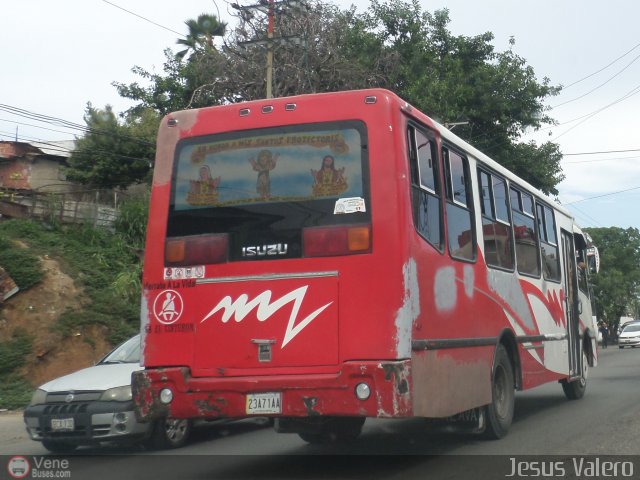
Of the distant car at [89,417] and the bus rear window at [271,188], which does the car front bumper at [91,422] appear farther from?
the bus rear window at [271,188]

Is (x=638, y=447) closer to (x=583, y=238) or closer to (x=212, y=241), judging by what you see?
Result: (x=212, y=241)

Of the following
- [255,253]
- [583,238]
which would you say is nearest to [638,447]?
[255,253]

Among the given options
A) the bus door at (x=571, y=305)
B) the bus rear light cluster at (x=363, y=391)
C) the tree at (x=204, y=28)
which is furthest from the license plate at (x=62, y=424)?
the tree at (x=204, y=28)

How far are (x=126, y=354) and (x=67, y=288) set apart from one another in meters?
10.9

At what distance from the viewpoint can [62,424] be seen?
364 inches

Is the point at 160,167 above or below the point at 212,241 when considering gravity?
above

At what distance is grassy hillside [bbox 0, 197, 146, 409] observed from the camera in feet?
60.8

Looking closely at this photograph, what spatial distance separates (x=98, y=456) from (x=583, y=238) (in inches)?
362

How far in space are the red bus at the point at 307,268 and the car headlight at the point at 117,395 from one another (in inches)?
73.4

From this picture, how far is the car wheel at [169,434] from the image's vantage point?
967cm

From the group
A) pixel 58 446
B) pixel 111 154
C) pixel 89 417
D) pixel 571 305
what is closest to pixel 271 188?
pixel 89 417

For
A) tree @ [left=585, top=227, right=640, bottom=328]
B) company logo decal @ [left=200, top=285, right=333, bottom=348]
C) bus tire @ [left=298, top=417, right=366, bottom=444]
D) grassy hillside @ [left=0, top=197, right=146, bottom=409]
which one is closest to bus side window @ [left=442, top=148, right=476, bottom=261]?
company logo decal @ [left=200, top=285, right=333, bottom=348]

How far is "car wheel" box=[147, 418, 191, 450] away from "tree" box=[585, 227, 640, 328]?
63.5 meters

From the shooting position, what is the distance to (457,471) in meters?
7.57
